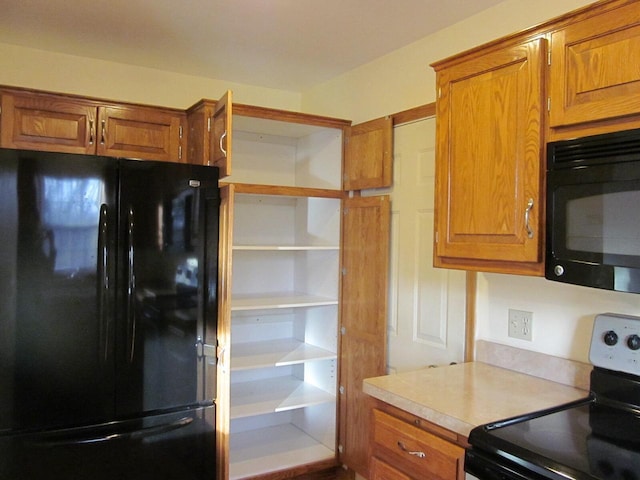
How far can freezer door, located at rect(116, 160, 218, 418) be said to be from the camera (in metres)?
2.22

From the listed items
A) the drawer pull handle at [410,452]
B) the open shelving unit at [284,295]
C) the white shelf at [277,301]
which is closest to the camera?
the drawer pull handle at [410,452]

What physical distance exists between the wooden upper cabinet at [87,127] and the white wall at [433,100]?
1135 millimetres

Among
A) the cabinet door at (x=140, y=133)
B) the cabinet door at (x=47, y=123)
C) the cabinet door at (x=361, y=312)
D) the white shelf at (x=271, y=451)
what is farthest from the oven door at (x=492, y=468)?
the cabinet door at (x=47, y=123)

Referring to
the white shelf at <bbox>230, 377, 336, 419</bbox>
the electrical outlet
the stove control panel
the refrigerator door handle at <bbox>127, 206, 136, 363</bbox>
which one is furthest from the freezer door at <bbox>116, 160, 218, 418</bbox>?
the stove control panel

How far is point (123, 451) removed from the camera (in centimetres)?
221

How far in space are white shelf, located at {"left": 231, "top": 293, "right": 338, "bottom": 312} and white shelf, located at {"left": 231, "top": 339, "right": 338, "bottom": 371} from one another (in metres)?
0.32

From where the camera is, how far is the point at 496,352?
6.82 feet

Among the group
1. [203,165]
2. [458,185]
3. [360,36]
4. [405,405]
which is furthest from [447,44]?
[405,405]

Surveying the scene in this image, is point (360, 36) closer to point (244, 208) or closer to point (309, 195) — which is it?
point (309, 195)

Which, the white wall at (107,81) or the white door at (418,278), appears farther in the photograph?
the white wall at (107,81)

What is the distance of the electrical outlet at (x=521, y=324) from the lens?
6.45ft

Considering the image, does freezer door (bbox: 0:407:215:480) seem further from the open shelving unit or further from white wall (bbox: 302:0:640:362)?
white wall (bbox: 302:0:640:362)

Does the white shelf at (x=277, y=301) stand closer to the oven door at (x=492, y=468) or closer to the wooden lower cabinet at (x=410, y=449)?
the wooden lower cabinet at (x=410, y=449)

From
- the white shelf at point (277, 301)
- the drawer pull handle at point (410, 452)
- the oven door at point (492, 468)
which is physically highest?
the white shelf at point (277, 301)
